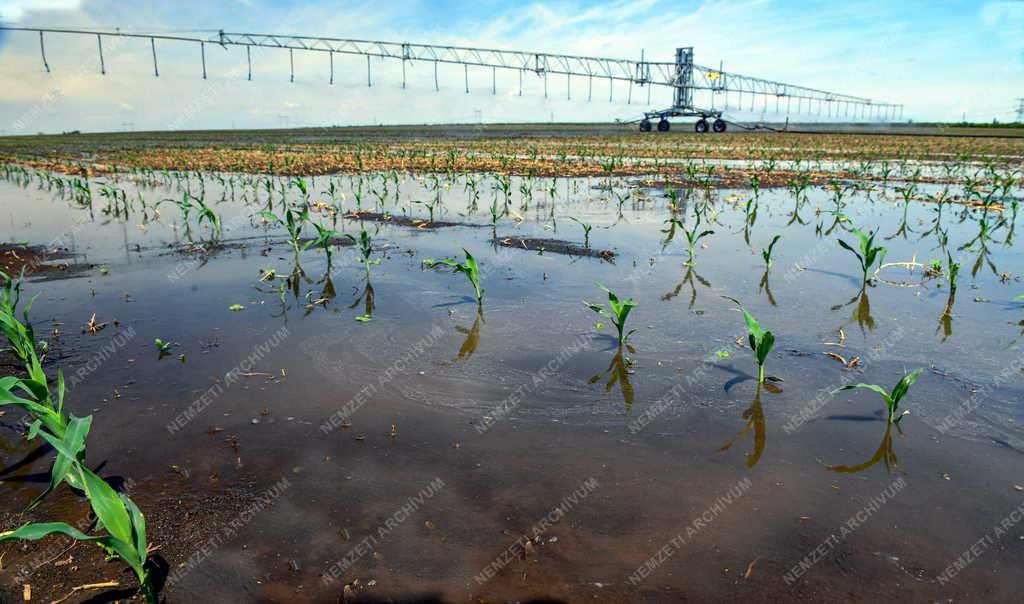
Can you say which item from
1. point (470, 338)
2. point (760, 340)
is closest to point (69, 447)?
point (470, 338)

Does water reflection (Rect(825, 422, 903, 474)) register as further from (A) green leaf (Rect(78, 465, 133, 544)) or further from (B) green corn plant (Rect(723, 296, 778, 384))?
(A) green leaf (Rect(78, 465, 133, 544))

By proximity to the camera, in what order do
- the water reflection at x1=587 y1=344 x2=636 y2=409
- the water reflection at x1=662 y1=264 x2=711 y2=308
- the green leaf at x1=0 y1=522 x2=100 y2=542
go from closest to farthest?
the green leaf at x1=0 y1=522 x2=100 y2=542, the water reflection at x1=587 y1=344 x2=636 y2=409, the water reflection at x1=662 y1=264 x2=711 y2=308

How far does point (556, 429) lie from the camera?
3.74m

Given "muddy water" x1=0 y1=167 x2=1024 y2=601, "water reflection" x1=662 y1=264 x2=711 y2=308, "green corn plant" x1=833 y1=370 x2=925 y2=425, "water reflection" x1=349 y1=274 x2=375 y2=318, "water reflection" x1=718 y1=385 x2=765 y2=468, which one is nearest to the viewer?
"muddy water" x1=0 y1=167 x2=1024 y2=601

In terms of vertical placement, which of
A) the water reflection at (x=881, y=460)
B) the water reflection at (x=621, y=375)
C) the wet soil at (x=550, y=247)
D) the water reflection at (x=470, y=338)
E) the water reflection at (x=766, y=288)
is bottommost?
the water reflection at (x=881, y=460)

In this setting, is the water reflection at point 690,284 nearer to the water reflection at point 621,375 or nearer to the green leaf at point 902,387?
the water reflection at point 621,375

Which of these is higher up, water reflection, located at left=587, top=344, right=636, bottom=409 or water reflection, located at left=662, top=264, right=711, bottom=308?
water reflection, located at left=662, top=264, right=711, bottom=308

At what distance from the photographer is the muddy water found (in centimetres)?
259

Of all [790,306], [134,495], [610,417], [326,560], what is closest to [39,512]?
[134,495]

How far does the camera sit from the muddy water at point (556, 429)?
102 inches

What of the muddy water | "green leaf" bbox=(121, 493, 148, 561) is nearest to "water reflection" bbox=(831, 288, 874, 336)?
the muddy water

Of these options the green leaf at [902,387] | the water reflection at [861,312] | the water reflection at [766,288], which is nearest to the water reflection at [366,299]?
the water reflection at [766,288]

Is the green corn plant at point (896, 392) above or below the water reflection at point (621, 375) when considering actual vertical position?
above

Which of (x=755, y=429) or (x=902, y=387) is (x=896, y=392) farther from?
(x=755, y=429)
